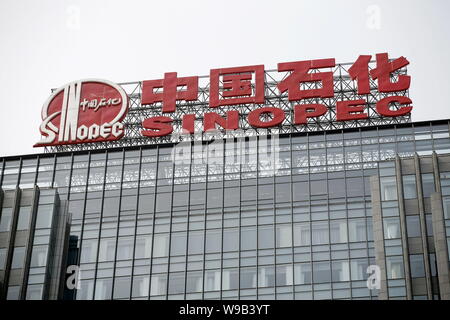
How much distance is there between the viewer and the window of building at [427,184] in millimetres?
71938

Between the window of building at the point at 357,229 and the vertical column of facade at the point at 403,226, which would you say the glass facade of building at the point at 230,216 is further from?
the vertical column of facade at the point at 403,226

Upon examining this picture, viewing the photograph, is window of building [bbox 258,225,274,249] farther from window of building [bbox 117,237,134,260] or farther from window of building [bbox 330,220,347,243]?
window of building [bbox 117,237,134,260]

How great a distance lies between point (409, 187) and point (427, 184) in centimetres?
158

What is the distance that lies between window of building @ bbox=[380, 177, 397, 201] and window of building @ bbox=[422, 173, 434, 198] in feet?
8.51

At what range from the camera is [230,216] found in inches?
3086

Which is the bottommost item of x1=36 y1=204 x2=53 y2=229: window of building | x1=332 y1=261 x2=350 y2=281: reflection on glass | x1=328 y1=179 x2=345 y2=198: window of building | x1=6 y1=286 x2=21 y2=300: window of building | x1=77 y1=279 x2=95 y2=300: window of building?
x1=6 y1=286 x2=21 y2=300: window of building

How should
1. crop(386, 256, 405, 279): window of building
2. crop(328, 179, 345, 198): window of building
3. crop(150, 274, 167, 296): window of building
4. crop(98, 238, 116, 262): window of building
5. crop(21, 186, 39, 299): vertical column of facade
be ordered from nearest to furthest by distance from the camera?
crop(386, 256, 405, 279): window of building → crop(21, 186, 39, 299): vertical column of facade → crop(150, 274, 167, 296): window of building → crop(328, 179, 345, 198): window of building → crop(98, 238, 116, 262): window of building

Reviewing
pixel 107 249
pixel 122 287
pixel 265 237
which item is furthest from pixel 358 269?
pixel 107 249

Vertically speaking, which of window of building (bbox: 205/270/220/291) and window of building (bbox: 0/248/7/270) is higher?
window of building (bbox: 0/248/7/270)

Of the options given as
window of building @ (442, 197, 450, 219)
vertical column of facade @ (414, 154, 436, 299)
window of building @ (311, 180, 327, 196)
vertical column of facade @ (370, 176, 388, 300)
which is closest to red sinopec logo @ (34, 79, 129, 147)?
window of building @ (311, 180, 327, 196)

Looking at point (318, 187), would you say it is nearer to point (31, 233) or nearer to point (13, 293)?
point (31, 233)

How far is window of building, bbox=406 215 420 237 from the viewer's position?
2781 inches
